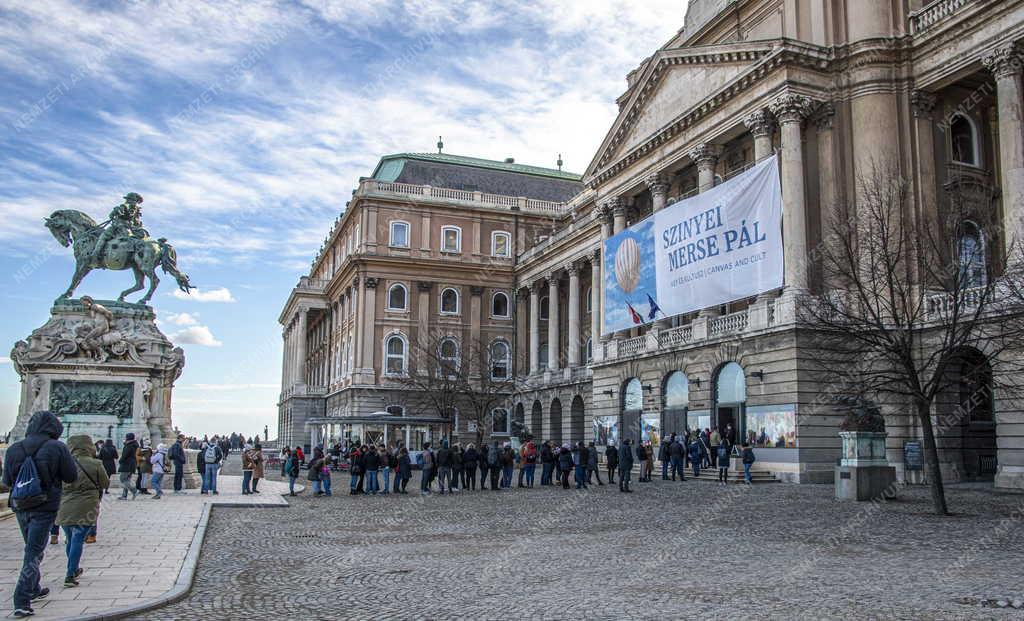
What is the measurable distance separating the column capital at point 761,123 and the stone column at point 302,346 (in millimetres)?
55917

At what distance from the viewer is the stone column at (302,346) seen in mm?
82625

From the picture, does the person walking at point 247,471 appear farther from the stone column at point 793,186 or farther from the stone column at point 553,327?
the stone column at point 553,327

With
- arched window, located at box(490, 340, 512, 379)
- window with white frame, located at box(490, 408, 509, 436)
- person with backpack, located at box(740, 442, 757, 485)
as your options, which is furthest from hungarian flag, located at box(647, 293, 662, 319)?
arched window, located at box(490, 340, 512, 379)

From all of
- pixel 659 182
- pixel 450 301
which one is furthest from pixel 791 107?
pixel 450 301

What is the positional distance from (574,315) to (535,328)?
24.4 feet

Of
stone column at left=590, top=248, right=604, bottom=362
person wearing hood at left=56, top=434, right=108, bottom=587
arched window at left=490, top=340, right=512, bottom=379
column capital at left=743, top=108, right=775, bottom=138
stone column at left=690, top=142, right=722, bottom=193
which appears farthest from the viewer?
arched window at left=490, top=340, right=512, bottom=379

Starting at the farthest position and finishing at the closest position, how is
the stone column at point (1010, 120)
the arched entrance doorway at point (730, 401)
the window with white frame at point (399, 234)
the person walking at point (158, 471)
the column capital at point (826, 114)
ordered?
1. the window with white frame at point (399, 234)
2. the arched entrance doorway at point (730, 401)
3. the column capital at point (826, 114)
4. the stone column at point (1010, 120)
5. the person walking at point (158, 471)

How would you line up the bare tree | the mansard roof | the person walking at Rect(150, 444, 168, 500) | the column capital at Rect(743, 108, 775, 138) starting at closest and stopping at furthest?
the bare tree
the person walking at Rect(150, 444, 168, 500)
the column capital at Rect(743, 108, 775, 138)
the mansard roof

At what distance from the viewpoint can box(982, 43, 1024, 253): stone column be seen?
27375 mm

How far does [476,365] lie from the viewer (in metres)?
62.9

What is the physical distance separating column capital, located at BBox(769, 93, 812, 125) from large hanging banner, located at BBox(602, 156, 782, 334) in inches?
74.5

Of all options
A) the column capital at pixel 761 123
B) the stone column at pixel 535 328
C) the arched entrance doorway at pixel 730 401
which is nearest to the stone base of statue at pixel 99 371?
the arched entrance doorway at pixel 730 401

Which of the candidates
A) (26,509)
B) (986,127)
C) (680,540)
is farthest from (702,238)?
(26,509)

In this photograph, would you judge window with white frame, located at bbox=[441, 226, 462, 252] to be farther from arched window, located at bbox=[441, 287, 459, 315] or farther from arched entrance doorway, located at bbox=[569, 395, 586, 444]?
arched entrance doorway, located at bbox=[569, 395, 586, 444]
